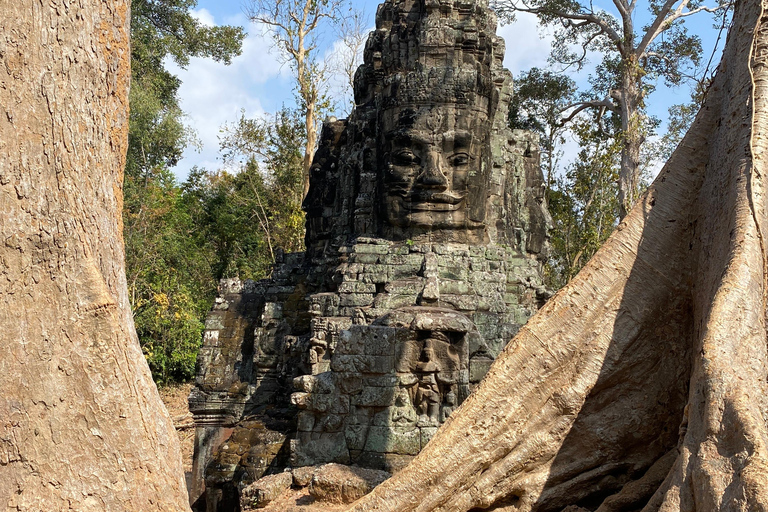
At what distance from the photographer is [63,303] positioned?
8.95 ft

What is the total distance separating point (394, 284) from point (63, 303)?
628 cm

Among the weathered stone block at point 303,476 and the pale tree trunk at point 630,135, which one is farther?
the pale tree trunk at point 630,135

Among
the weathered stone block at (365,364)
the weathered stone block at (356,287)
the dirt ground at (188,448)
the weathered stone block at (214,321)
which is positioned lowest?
the dirt ground at (188,448)

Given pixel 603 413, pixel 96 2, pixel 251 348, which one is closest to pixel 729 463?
pixel 603 413

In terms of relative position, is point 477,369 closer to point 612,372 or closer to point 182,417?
point 612,372

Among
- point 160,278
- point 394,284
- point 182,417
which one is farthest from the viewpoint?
point 160,278

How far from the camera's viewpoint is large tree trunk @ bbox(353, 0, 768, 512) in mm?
3174

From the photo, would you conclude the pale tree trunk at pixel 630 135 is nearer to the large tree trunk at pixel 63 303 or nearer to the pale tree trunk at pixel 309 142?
the pale tree trunk at pixel 309 142

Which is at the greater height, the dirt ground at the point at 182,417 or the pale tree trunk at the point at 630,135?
the pale tree trunk at the point at 630,135

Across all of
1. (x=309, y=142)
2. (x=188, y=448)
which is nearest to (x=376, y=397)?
(x=188, y=448)

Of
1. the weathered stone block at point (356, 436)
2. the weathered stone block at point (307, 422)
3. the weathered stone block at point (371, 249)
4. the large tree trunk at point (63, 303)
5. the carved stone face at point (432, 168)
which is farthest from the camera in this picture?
the weathered stone block at point (371, 249)

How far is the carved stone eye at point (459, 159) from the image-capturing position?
9.42 m

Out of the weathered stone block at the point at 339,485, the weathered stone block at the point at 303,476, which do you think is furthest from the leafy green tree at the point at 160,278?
the weathered stone block at the point at 339,485

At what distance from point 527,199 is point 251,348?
15.7 ft
